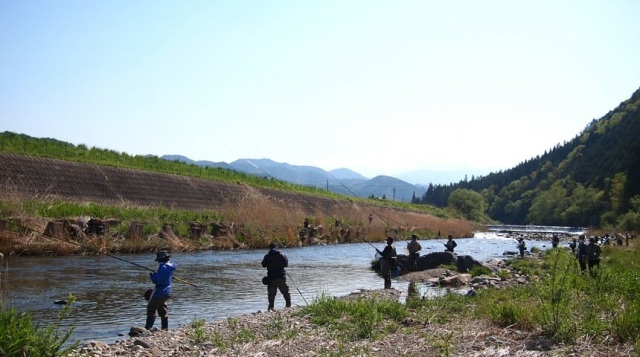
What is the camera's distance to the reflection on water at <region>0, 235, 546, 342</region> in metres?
14.1

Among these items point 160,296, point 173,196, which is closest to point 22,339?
point 160,296

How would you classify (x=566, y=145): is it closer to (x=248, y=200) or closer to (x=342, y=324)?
(x=248, y=200)

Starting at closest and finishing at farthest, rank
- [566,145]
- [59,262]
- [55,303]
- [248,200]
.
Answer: [55,303] < [59,262] < [248,200] < [566,145]

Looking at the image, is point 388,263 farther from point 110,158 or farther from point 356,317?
point 110,158

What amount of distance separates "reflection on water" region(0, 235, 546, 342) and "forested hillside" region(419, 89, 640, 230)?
67.7 meters

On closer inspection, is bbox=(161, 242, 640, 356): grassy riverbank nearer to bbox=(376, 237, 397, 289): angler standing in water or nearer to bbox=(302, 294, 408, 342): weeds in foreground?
bbox=(302, 294, 408, 342): weeds in foreground

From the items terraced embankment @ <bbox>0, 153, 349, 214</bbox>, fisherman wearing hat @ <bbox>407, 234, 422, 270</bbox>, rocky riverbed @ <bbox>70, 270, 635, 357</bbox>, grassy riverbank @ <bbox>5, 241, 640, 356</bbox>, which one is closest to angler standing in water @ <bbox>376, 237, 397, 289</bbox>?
fisherman wearing hat @ <bbox>407, 234, 422, 270</bbox>

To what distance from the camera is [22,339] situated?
7855mm

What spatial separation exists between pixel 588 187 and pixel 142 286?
126499 mm

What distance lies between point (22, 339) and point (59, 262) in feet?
54.9

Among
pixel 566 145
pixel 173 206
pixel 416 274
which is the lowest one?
pixel 416 274

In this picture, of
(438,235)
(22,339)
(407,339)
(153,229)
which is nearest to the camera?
(22,339)

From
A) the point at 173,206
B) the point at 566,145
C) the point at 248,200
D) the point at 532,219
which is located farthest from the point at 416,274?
the point at 566,145

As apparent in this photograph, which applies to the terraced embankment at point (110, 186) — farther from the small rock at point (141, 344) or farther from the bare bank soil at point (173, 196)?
the small rock at point (141, 344)
